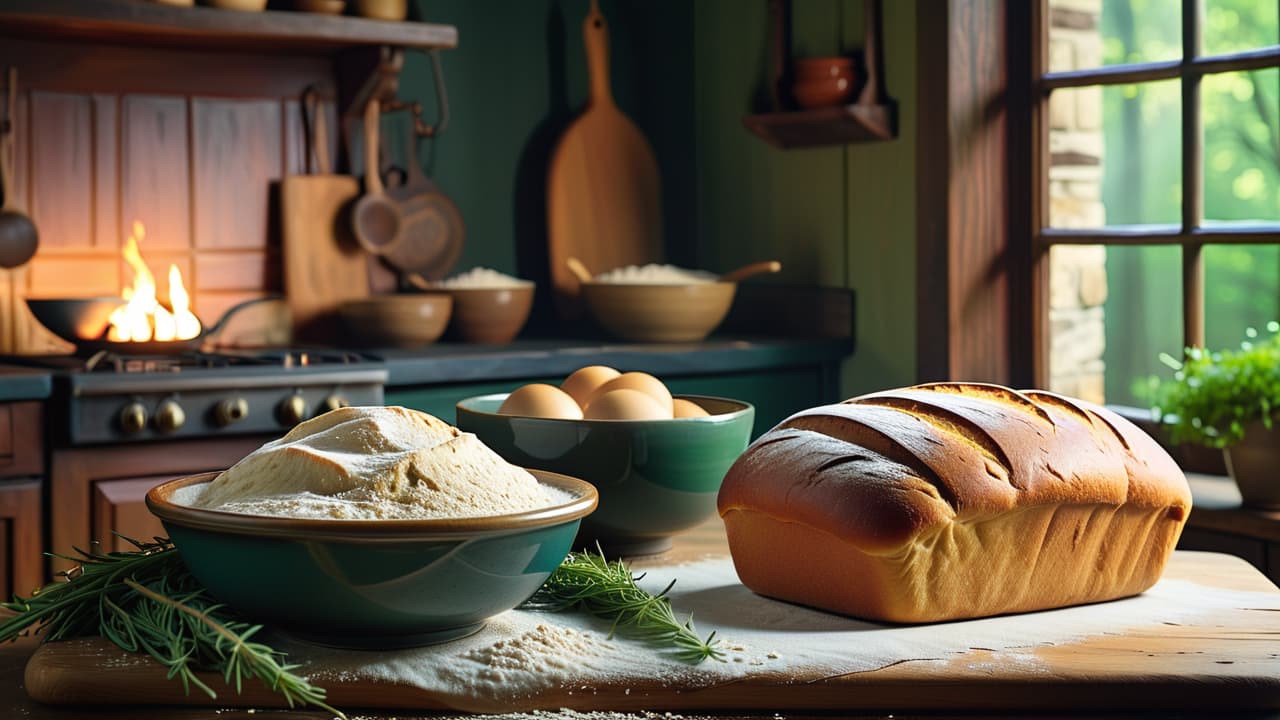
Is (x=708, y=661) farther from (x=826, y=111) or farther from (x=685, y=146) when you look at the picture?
(x=685, y=146)

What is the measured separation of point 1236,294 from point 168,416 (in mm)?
1969

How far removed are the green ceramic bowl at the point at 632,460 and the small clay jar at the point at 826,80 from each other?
175cm

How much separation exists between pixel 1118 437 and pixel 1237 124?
1587 millimetres

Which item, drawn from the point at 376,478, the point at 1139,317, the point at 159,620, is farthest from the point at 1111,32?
the point at 159,620

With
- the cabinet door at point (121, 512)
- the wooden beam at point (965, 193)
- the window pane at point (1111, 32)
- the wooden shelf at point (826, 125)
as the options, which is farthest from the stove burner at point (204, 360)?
the window pane at point (1111, 32)

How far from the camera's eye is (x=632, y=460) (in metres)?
1.28

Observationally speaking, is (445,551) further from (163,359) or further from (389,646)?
(163,359)

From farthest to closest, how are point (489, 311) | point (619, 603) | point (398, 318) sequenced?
point (489, 311)
point (398, 318)
point (619, 603)

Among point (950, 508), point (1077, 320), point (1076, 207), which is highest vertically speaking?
point (1076, 207)

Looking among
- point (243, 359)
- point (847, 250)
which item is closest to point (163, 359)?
point (243, 359)

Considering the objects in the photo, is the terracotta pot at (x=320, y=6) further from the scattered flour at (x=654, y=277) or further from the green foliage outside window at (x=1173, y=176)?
the green foliage outside window at (x=1173, y=176)

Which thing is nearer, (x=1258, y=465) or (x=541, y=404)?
(x=541, y=404)

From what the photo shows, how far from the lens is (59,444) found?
240 centimetres

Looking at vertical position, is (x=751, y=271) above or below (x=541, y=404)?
above
